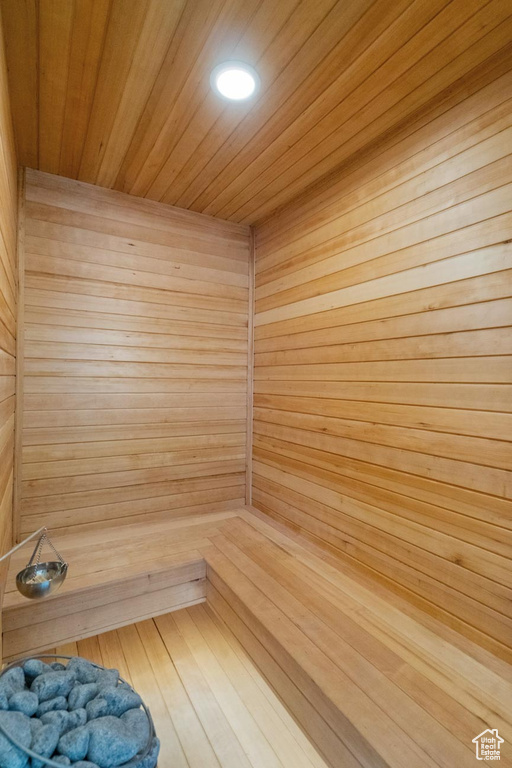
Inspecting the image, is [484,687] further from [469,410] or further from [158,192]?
[158,192]

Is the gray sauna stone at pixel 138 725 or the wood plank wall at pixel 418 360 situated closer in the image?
the gray sauna stone at pixel 138 725

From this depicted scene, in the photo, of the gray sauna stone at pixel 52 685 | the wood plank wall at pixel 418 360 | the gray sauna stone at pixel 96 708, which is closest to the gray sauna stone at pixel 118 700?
the gray sauna stone at pixel 96 708

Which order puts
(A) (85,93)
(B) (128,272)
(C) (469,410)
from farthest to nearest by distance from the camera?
(B) (128,272), (A) (85,93), (C) (469,410)

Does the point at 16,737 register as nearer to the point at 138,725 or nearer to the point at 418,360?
the point at 138,725

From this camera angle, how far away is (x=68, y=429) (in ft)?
7.61

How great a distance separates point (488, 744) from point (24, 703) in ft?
4.25

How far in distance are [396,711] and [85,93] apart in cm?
262

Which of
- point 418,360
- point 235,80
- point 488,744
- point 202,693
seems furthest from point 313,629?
point 235,80

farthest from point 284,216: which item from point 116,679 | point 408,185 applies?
point 116,679

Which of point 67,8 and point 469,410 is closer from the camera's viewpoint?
point 67,8

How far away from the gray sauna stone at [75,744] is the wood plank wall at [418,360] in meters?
1.35

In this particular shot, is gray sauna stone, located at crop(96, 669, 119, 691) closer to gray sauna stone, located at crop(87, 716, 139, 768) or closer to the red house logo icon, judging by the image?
gray sauna stone, located at crop(87, 716, 139, 768)

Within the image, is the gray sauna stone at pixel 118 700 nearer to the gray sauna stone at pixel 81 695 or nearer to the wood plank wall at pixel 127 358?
the gray sauna stone at pixel 81 695

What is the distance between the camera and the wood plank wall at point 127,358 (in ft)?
7.40
